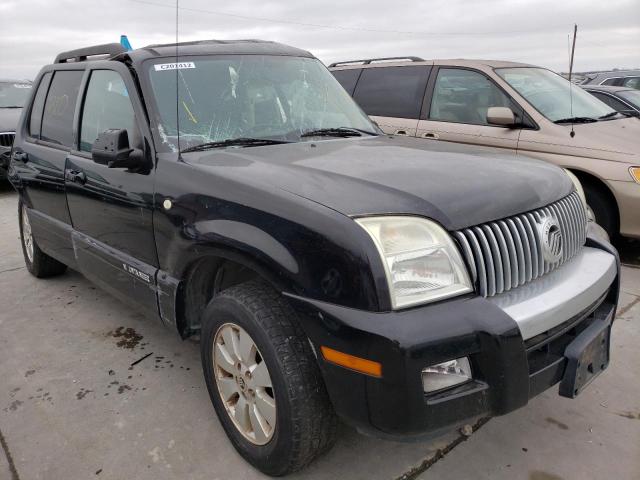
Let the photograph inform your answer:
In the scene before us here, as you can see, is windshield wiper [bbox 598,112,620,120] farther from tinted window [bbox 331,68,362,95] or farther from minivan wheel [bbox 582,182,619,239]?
tinted window [bbox 331,68,362,95]

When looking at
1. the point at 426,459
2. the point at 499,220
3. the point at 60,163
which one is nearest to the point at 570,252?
the point at 499,220

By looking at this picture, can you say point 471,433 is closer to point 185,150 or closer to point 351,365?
point 351,365

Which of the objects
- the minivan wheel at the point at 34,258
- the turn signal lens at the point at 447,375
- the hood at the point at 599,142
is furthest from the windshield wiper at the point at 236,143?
the hood at the point at 599,142

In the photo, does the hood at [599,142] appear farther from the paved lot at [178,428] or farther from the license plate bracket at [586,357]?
the license plate bracket at [586,357]

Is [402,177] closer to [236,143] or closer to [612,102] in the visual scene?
[236,143]

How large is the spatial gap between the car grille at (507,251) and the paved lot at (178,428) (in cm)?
83

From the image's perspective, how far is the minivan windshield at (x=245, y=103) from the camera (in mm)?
2729

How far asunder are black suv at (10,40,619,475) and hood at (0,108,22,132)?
6699 millimetres

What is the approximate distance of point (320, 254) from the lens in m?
1.82

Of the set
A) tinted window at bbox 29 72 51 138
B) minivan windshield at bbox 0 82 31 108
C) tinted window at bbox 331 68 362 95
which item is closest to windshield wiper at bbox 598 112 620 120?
tinted window at bbox 331 68 362 95

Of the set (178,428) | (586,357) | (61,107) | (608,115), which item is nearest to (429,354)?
(586,357)

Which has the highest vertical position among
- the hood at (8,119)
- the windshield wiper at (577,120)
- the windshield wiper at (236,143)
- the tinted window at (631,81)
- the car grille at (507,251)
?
the tinted window at (631,81)

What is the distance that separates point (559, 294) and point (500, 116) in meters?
3.13

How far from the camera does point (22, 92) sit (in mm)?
10594
